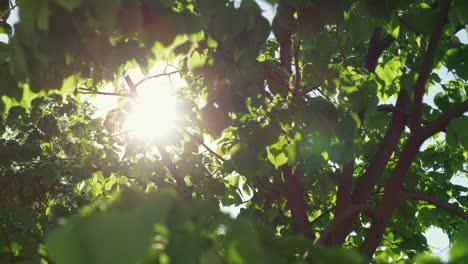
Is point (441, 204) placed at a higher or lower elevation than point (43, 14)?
higher

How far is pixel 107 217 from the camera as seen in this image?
884 millimetres

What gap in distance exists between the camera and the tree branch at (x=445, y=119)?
3.21m

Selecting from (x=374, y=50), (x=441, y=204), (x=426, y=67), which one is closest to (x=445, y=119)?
(x=426, y=67)

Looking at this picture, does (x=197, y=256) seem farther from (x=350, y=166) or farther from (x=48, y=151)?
(x=48, y=151)

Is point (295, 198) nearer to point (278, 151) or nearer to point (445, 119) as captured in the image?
point (278, 151)

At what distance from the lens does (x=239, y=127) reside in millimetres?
3057

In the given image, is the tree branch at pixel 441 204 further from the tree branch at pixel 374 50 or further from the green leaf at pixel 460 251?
the green leaf at pixel 460 251

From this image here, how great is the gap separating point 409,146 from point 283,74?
3.97ft

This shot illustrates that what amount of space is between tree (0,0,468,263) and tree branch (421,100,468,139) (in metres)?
0.02

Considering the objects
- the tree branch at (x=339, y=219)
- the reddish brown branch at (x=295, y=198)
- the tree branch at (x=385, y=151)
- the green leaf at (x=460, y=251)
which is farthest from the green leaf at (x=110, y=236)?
the tree branch at (x=385, y=151)

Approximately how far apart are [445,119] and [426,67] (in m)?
0.51

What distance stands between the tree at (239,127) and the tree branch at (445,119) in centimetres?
2

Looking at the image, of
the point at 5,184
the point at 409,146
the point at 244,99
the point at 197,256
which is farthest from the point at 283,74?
the point at 5,184

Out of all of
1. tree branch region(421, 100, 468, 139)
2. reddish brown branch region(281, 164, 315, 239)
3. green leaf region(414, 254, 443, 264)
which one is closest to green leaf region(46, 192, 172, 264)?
green leaf region(414, 254, 443, 264)
